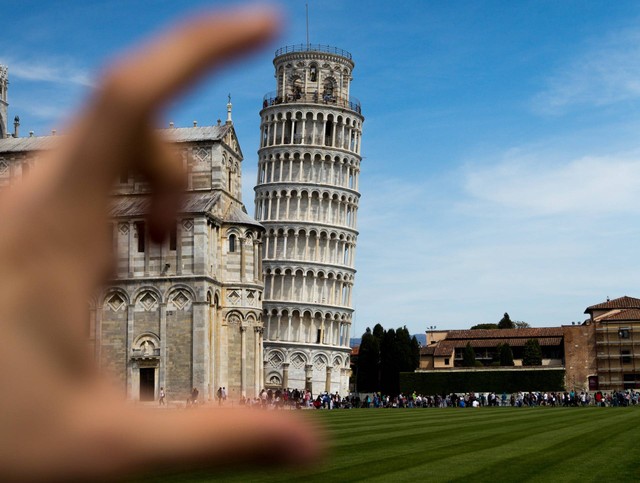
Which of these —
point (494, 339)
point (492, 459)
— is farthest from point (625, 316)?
point (492, 459)

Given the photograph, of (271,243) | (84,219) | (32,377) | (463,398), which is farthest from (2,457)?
(271,243)

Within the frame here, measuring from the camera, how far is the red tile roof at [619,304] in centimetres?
12200

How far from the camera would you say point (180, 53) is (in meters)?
1.43

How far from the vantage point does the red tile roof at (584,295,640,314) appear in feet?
400

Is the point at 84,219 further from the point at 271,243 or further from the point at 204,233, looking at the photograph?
the point at 271,243

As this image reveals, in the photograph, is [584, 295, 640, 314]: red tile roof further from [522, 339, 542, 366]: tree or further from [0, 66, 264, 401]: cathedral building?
[0, 66, 264, 401]: cathedral building

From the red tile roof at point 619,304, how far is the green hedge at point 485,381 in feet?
98.0

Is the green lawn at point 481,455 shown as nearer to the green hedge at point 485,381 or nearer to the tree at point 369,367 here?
the green hedge at point 485,381

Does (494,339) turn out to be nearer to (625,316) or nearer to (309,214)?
(625,316)

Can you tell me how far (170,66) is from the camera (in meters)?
1.43

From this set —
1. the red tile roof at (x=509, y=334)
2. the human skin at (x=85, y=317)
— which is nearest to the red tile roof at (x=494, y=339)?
the red tile roof at (x=509, y=334)

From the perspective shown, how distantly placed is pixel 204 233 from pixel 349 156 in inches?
1838

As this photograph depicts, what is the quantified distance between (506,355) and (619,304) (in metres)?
20.2

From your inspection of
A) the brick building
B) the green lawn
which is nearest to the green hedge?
the brick building
